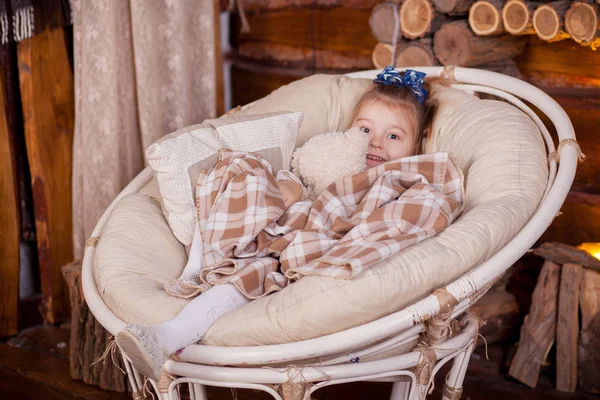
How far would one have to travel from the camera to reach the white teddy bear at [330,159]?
1.77 metres

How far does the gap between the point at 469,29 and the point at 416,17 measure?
177mm

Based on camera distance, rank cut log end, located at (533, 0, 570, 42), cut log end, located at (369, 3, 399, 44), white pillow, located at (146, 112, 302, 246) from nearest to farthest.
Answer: white pillow, located at (146, 112, 302, 246) < cut log end, located at (533, 0, 570, 42) < cut log end, located at (369, 3, 399, 44)

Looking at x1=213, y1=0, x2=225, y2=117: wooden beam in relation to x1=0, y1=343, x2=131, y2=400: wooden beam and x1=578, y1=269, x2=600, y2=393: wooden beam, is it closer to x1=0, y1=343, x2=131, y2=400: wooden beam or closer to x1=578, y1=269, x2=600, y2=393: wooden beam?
x1=0, y1=343, x2=131, y2=400: wooden beam

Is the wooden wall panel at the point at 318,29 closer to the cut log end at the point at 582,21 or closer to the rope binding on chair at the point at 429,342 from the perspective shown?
the cut log end at the point at 582,21

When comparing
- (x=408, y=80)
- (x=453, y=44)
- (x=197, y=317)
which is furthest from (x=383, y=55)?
(x=197, y=317)

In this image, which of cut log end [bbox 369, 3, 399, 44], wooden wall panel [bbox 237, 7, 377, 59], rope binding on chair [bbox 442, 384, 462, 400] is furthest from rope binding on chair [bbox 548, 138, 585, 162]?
wooden wall panel [bbox 237, 7, 377, 59]

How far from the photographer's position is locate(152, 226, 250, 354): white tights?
1.25m

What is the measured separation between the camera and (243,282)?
143 cm

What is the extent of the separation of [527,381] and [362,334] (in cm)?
113

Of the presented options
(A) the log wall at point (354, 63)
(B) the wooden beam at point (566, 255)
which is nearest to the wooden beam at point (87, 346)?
(B) the wooden beam at point (566, 255)

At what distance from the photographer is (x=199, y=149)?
1.69 metres

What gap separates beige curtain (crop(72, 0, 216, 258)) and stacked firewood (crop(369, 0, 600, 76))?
0.59 meters

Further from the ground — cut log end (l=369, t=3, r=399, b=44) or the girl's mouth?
cut log end (l=369, t=3, r=399, b=44)

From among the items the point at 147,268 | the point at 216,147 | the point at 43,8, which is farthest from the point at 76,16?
the point at 147,268
